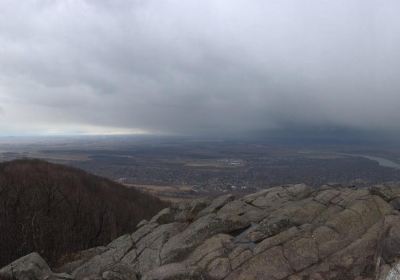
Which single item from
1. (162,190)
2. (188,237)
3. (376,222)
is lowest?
(162,190)

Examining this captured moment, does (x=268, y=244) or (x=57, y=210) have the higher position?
(x=268, y=244)

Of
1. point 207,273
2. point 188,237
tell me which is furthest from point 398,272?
point 188,237

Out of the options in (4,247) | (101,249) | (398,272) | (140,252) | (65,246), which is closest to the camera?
(398,272)

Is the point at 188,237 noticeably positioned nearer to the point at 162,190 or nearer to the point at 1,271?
the point at 1,271

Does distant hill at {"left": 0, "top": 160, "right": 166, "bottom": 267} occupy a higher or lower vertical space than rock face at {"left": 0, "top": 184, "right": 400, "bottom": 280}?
lower

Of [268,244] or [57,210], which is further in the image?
[57,210]

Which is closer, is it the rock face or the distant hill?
the rock face
